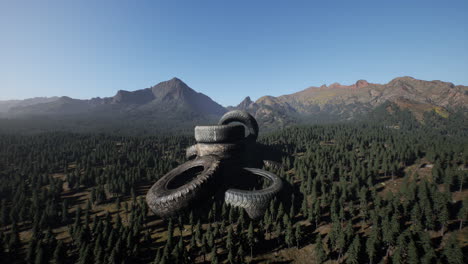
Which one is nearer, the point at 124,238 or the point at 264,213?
the point at 124,238

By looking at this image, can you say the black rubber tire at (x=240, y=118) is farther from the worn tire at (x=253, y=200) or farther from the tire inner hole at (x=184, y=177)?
the worn tire at (x=253, y=200)

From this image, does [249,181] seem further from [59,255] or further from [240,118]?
[59,255]

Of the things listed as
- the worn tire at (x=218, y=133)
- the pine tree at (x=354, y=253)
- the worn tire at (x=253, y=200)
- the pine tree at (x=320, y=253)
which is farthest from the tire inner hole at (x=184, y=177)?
the pine tree at (x=354, y=253)

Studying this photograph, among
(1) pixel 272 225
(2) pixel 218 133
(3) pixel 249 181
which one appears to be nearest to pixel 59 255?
(1) pixel 272 225

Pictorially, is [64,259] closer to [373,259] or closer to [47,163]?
[373,259]

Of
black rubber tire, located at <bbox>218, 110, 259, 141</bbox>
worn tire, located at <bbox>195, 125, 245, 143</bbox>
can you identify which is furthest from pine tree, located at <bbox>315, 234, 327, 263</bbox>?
black rubber tire, located at <bbox>218, 110, 259, 141</bbox>

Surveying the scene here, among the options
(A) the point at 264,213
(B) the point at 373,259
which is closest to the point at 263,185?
(A) the point at 264,213

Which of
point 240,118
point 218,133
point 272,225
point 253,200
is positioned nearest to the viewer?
point 272,225

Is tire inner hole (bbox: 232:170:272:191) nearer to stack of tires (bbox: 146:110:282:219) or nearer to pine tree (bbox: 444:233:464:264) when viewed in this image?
stack of tires (bbox: 146:110:282:219)
